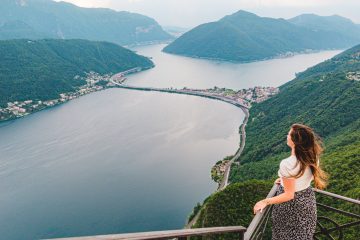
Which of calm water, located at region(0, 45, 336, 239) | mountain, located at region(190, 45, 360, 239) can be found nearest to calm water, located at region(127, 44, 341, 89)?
calm water, located at region(0, 45, 336, 239)

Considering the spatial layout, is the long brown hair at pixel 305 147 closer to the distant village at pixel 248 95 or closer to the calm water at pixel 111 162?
the calm water at pixel 111 162

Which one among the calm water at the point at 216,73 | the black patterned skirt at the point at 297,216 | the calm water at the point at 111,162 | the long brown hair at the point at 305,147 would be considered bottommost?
the calm water at the point at 111,162

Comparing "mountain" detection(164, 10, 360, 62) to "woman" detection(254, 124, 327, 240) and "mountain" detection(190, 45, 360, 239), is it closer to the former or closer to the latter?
"mountain" detection(190, 45, 360, 239)

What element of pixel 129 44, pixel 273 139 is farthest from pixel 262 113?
pixel 129 44

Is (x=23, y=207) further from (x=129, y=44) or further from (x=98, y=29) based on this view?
(x=98, y=29)

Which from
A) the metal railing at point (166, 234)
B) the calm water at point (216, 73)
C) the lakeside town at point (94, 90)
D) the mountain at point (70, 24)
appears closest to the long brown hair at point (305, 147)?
the metal railing at point (166, 234)

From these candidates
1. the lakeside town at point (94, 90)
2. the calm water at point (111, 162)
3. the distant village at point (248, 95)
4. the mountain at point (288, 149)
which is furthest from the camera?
the distant village at point (248, 95)
